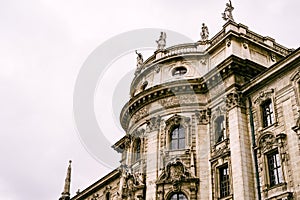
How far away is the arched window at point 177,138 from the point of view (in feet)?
98.1

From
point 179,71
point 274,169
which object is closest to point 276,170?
point 274,169

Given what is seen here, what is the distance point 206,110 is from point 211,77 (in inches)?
98.0

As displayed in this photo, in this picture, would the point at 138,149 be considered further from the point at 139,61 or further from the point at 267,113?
the point at 267,113

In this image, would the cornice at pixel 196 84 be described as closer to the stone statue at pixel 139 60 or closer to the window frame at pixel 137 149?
the window frame at pixel 137 149

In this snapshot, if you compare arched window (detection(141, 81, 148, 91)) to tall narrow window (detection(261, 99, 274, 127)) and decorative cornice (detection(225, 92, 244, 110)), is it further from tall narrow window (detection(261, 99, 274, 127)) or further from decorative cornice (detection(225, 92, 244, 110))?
tall narrow window (detection(261, 99, 274, 127))

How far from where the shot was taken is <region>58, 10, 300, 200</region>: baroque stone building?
23.4 meters

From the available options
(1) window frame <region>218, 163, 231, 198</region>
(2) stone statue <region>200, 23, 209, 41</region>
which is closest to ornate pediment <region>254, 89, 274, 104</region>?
(1) window frame <region>218, 163, 231, 198</region>

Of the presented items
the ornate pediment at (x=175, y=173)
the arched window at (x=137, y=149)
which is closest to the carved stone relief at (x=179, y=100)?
the arched window at (x=137, y=149)

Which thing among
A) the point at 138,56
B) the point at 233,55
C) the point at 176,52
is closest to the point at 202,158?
the point at 233,55

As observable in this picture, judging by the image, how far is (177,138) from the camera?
30281mm

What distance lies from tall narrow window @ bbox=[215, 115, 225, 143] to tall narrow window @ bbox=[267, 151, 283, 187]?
4.61m

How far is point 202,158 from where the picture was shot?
92.0 ft

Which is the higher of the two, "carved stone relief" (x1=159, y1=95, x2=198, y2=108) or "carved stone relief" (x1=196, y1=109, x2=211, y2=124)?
"carved stone relief" (x1=159, y1=95, x2=198, y2=108)

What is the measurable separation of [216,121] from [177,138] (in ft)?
11.1
